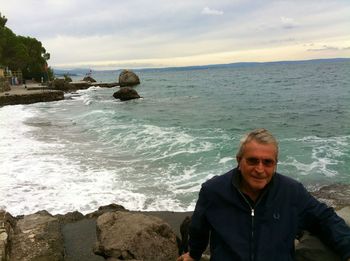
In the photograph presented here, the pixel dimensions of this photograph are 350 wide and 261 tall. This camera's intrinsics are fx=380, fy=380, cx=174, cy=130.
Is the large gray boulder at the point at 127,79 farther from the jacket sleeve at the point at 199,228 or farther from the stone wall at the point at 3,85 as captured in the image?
the jacket sleeve at the point at 199,228

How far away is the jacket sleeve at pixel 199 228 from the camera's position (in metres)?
2.70

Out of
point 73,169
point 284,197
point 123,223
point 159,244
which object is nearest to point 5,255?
point 123,223

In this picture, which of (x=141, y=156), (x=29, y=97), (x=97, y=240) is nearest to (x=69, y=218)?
(x=97, y=240)

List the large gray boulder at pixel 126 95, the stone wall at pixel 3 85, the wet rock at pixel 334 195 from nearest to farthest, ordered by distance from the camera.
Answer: the wet rock at pixel 334 195, the large gray boulder at pixel 126 95, the stone wall at pixel 3 85

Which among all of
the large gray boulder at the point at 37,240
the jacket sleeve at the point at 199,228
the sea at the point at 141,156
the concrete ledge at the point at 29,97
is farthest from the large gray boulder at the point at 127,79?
the jacket sleeve at the point at 199,228

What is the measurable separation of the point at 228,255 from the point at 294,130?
719 inches

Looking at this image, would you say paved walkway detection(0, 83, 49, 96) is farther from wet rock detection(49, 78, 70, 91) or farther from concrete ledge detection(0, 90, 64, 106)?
wet rock detection(49, 78, 70, 91)

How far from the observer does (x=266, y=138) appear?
2.59 metres

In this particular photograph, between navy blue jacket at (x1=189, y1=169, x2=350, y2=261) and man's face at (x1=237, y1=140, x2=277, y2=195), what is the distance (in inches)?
2.5

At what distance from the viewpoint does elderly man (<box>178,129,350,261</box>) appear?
8.23 feet

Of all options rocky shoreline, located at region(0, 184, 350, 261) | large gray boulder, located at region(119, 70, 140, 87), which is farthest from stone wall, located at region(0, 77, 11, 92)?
rocky shoreline, located at region(0, 184, 350, 261)

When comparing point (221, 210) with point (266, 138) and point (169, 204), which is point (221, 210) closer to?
point (266, 138)

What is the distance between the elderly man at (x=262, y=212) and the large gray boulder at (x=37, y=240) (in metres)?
3.82

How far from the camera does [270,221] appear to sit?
2520 millimetres
